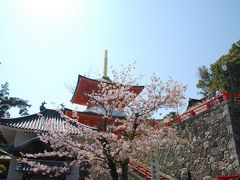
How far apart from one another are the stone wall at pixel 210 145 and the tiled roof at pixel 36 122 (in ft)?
18.2

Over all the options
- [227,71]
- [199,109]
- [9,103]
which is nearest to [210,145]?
[199,109]

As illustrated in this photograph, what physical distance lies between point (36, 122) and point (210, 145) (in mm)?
Result: 9808

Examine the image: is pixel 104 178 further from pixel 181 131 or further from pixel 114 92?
pixel 114 92

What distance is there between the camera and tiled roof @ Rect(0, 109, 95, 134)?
14.5 metres

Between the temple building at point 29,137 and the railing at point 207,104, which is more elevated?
the railing at point 207,104

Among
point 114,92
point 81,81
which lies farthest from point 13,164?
point 81,81

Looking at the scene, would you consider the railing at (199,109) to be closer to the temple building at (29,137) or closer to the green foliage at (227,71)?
the temple building at (29,137)

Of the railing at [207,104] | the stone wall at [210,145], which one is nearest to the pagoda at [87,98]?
the railing at [207,104]

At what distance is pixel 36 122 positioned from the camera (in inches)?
626

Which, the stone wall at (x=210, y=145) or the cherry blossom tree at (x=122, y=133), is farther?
the stone wall at (x=210, y=145)

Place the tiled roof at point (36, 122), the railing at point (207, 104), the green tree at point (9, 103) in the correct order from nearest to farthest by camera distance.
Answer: the railing at point (207, 104) → the tiled roof at point (36, 122) → the green tree at point (9, 103)

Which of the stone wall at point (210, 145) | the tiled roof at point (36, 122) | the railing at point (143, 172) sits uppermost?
the tiled roof at point (36, 122)

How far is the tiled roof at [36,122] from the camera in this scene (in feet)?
47.5

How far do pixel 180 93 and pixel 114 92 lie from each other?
8.18ft
